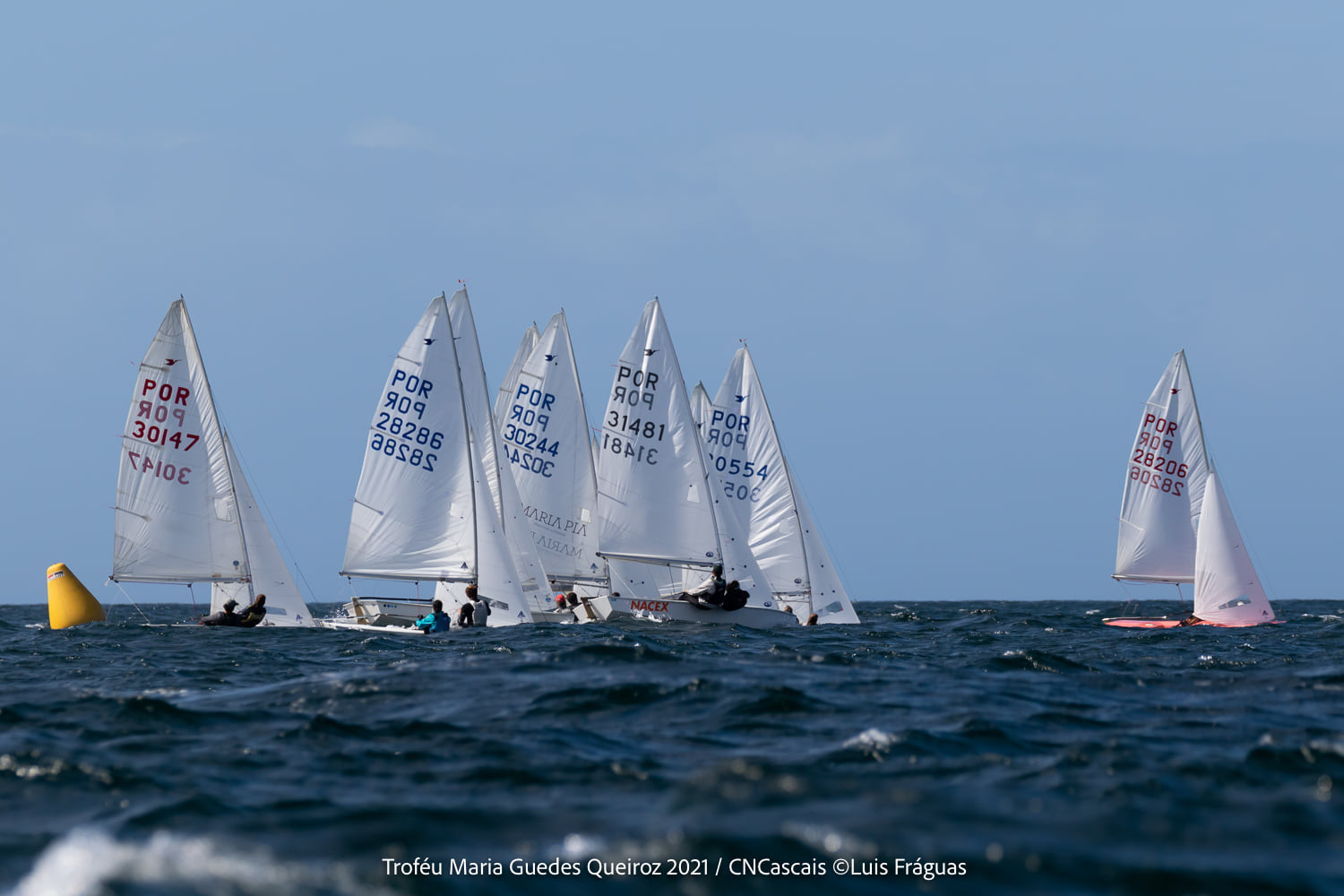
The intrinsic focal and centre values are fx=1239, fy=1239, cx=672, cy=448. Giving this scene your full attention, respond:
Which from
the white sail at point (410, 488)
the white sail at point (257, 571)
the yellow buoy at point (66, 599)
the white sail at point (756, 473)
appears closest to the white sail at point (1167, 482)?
the white sail at point (756, 473)

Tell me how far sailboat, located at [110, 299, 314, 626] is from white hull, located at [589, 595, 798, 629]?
7349 mm

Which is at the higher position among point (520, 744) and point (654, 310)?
point (654, 310)

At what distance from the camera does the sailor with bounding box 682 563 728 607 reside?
96.4 feet

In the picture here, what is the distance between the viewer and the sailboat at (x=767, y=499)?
1357 inches

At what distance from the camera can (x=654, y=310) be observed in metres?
32.1

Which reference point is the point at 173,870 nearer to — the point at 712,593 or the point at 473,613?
the point at 473,613

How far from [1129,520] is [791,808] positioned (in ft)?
123

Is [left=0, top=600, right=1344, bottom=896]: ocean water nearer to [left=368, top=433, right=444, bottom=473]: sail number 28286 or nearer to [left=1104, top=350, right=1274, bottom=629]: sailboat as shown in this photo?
[left=368, top=433, right=444, bottom=473]: sail number 28286

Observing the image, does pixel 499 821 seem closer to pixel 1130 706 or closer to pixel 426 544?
pixel 1130 706

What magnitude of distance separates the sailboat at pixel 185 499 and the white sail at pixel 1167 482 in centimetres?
2731

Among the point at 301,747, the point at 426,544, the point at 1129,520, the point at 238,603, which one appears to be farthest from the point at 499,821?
the point at 1129,520

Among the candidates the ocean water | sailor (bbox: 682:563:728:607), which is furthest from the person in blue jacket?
the ocean water

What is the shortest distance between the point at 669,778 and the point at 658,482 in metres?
23.2

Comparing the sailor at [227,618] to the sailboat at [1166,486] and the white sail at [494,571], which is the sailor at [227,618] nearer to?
the white sail at [494,571]
